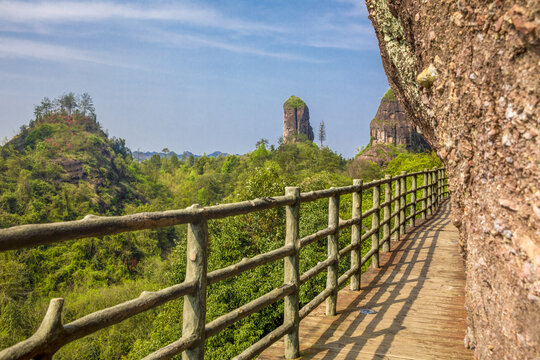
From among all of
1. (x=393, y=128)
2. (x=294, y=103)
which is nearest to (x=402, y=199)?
(x=393, y=128)

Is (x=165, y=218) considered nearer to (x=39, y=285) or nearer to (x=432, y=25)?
(x=432, y=25)

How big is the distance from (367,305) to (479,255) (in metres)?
2.41

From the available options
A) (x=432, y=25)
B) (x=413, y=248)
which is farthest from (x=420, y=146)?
(x=432, y=25)

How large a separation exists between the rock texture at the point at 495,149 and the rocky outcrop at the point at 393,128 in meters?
72.3

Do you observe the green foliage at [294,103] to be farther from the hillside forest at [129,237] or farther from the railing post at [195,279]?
the railing post at [195,279]

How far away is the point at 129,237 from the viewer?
54781 mm

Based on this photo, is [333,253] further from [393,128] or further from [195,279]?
[393,128]

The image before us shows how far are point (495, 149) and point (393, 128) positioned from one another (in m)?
78.7

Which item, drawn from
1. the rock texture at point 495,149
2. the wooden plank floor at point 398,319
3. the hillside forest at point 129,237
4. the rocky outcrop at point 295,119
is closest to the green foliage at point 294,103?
the rocky outcrop at point 295,119

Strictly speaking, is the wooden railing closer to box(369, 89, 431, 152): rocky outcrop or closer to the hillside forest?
the hillside forest

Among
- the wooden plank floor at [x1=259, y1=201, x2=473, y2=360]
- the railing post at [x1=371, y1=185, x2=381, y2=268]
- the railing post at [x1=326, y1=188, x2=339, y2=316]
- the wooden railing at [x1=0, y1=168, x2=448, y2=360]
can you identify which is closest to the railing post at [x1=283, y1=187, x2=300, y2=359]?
the wooden railing at [x1=0, y1=168, x2=448, y2=360]

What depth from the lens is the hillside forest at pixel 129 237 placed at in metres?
18.1

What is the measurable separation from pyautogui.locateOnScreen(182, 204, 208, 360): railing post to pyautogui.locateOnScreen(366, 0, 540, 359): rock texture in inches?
60.9

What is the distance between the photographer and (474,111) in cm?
258
